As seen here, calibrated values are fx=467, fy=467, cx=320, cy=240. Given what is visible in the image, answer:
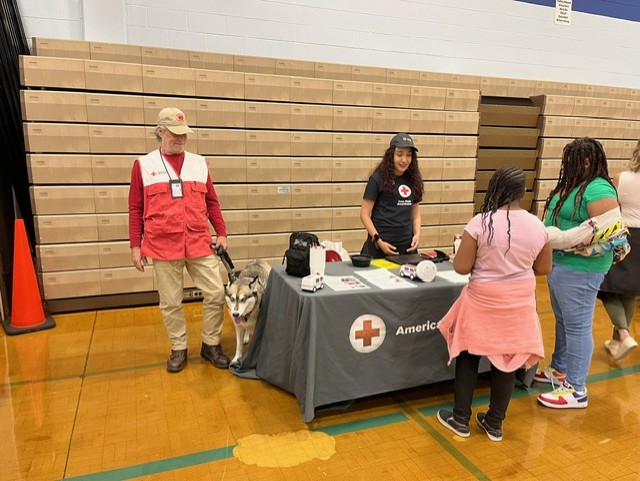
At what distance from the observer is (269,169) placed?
470 centimetres

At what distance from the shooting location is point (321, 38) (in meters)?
5.37

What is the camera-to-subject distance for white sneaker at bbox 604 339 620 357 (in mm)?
3518

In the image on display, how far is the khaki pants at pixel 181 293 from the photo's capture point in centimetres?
305

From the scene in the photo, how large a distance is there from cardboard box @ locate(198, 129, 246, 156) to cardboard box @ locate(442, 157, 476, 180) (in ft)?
7.76

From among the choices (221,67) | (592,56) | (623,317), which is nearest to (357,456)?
(623,317)

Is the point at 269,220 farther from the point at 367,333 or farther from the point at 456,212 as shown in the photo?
the point at 367,333

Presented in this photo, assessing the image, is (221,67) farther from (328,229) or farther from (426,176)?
(426,176)

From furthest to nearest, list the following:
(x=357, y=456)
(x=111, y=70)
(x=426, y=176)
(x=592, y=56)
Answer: (x=592, y=56)
(x=426, y=176)
(x=111, y=70)
(x=357, y=456)

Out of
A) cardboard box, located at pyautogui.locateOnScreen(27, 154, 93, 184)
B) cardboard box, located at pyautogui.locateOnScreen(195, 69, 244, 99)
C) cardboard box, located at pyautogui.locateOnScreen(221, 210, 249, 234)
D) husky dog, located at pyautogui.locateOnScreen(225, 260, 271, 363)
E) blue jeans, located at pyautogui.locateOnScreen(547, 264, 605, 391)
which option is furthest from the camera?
cardboard box, located at pyautogui.locateOnScreen(221, 210, 249, 234)

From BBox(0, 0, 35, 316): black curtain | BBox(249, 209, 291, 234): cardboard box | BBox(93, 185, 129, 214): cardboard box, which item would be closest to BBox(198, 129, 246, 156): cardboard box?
BBox(249, 209, 291, 234): cardboard box

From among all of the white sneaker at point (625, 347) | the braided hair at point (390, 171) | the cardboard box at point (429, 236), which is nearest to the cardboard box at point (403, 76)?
the cardboard box at point (429, 236)

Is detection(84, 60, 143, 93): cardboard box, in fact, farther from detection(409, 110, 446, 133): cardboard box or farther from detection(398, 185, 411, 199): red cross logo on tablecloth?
detection(409, 110, 446, 133): cardboard box

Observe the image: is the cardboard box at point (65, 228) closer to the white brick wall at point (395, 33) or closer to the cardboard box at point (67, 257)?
the cardboard box at point (67, 257)

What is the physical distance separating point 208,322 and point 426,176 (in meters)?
3.18
